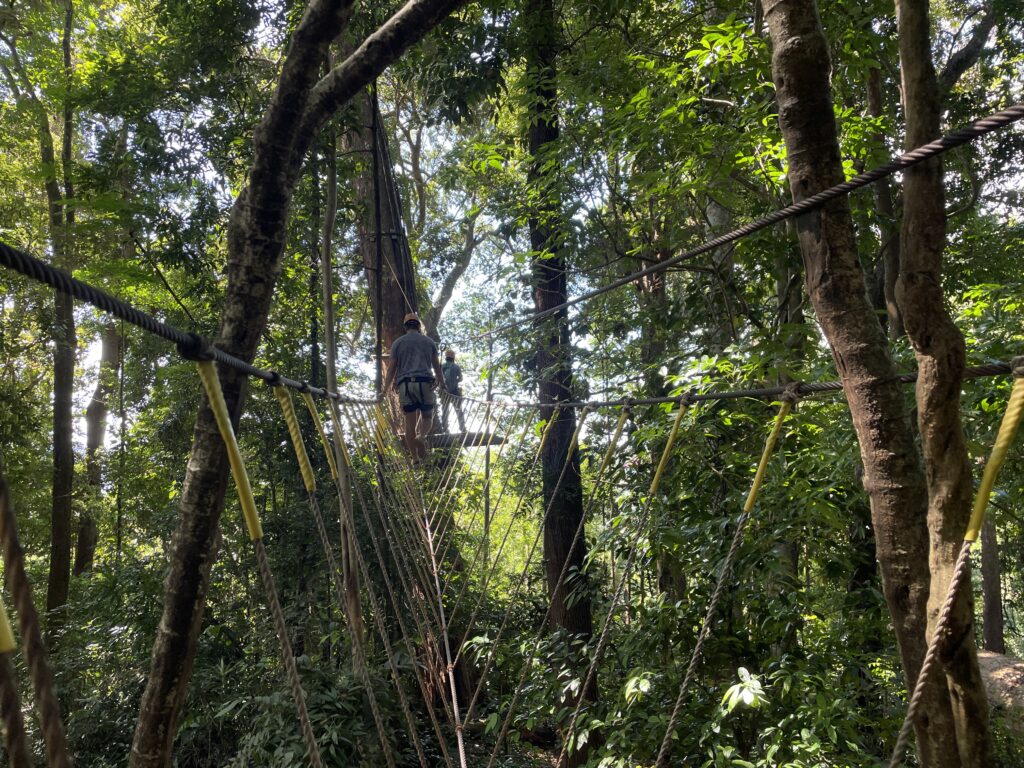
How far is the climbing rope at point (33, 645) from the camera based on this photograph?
1.56 ft

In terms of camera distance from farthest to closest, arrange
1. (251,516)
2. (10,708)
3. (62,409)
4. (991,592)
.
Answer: (991,592) < (62,409) < (251,516) < (10,708)

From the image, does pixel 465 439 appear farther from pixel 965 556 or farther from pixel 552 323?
pixel 965 556

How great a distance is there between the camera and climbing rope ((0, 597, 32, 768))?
45 cm

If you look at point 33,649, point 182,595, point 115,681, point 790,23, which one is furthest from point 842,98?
point 115,681

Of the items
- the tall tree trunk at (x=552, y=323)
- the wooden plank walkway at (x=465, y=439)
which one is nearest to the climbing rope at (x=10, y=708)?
the tall tree trunk at (x=552, y=323)

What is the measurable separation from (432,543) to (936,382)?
2760 mm

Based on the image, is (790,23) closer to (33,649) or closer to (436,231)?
(33,649)

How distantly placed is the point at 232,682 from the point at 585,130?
2868mm

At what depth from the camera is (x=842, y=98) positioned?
2.36m

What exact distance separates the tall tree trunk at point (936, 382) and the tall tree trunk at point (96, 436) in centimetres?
655

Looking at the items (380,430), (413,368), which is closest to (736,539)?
(380,430)

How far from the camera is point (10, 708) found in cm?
45

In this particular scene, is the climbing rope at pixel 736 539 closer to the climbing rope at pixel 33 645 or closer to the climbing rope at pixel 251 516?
the climbing rope at pixel 251 516

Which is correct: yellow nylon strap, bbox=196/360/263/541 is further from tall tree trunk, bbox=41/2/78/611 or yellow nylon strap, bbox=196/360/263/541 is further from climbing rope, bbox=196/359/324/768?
tall tree trunk, bbox=41/2/78/611
